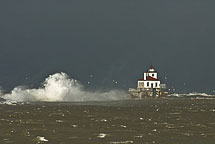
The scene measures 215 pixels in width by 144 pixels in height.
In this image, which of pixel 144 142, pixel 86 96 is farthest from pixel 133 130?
pixel 86 96

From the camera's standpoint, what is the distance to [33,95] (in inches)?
4003

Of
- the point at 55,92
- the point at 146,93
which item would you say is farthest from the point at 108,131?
the point at 146,93

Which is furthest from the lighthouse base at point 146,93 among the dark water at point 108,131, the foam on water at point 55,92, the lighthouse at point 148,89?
the dark water at point 108,131

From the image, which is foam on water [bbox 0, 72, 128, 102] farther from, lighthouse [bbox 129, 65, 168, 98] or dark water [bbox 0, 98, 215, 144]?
dark water [bbox 0, 98, 215, 144]

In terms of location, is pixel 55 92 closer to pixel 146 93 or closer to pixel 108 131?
pixel 146 93

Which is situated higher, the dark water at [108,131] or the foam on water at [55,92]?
the foam on water at [55,92]

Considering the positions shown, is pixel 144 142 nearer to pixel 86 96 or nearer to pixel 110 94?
pixel 86 96

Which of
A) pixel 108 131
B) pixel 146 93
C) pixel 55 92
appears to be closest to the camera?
pixel 108 131

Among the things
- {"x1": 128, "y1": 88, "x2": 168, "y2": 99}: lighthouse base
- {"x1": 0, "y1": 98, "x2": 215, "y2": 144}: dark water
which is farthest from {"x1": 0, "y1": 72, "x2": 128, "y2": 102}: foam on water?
{"x1": 0, "y1": 98, "x2": 215, "y2": 144}: dark water

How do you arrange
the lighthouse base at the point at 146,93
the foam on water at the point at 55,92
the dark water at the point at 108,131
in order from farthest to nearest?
the lighthouse base at the point at 146,93
the foam on water at the point at 55,92
the dark water at the point at 108,131

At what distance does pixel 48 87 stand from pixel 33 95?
405 centimetres

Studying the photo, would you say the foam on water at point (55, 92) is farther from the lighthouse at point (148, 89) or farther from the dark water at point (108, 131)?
the dark water at point (108, 131)

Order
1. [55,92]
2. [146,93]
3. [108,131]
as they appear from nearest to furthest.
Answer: [108,131] → [55,92] → [146,93]

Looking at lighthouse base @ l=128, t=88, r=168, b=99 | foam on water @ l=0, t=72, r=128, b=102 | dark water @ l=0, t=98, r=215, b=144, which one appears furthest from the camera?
lighthouse base @ l=128, t=88, r=168, b=99
